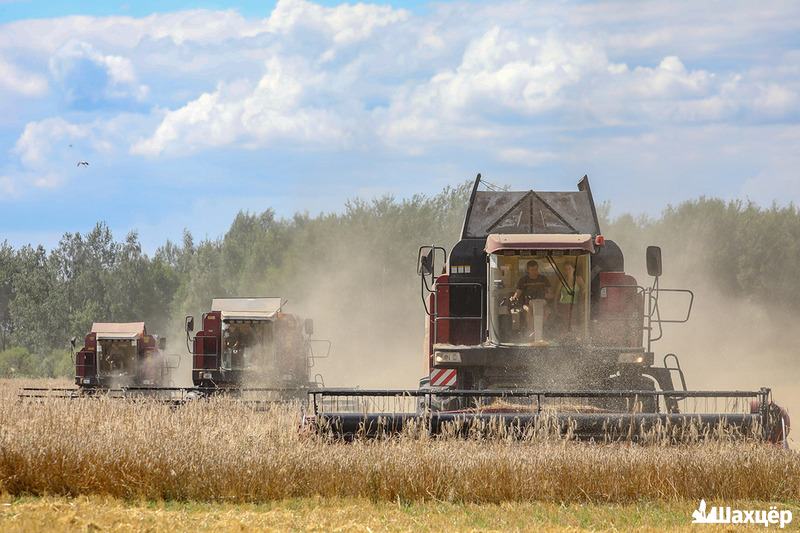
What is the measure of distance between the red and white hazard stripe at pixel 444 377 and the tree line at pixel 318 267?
33.7m

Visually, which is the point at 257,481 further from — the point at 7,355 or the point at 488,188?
the point at 7,355

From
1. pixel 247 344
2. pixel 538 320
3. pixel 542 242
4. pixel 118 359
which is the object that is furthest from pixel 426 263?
pixel 118 359

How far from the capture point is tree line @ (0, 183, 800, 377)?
2053 inches

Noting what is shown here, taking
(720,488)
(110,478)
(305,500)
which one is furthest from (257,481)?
(720,488)

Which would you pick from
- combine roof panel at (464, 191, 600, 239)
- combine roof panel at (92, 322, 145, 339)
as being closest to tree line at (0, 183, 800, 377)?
combine roof panel at (92, 322, 145, 339)

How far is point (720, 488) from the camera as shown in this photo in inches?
412

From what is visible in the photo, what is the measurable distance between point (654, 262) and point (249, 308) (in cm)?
1425

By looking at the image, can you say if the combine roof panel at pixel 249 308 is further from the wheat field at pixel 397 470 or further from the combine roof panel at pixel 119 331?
the wheat field at pixel 397 470

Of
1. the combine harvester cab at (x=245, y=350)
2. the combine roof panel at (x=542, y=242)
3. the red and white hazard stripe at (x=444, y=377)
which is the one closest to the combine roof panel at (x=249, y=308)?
the combine harvester cab at (x=245, y=350)

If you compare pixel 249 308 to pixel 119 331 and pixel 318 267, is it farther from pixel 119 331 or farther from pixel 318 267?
Answer: pixel 318 267

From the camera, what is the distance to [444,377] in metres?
14.5
